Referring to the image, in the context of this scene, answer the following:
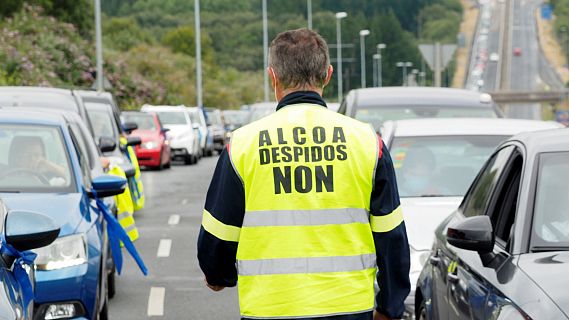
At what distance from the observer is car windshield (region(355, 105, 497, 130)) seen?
1351 cm

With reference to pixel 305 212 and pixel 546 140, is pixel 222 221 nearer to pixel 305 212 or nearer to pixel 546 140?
pixel 305 212

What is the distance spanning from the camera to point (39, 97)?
16.6 meters

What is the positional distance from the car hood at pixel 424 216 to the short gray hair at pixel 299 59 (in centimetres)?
383

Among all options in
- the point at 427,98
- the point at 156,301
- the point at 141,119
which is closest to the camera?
the point at 156,301

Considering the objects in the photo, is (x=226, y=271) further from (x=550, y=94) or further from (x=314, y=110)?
(x=550, y=94)

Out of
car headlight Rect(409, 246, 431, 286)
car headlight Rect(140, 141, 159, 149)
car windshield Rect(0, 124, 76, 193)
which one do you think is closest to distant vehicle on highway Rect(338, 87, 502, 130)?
car windshield Rect(0, 124, 76, 193)

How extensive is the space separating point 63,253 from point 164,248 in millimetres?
6620

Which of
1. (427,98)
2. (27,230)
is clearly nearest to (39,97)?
(427,98)

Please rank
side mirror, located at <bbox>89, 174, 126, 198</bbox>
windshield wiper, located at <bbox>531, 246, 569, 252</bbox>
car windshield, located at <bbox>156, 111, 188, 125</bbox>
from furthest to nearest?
car windshield, located at <bbox>156, 111, 188, 125</bbox>, side mirror, located at <bbox>89, 174, 126, 198</bbox>, windshield wiper, located at <bbox>531, 246, 569, 252</bbox>

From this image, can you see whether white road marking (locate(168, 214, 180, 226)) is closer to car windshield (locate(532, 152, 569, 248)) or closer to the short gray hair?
car windshield (locate(532, 152, 569, 248))

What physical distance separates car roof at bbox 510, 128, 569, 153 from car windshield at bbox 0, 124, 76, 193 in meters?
3.86

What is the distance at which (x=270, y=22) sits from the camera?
552 ft

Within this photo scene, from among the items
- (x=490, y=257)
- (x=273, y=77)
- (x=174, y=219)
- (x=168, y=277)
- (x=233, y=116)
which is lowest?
(x=233, y=116)

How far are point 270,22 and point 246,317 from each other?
540ft
